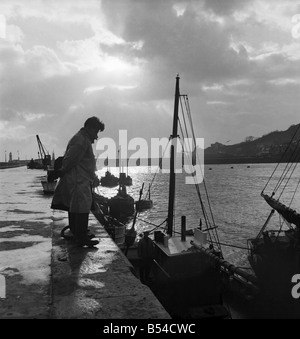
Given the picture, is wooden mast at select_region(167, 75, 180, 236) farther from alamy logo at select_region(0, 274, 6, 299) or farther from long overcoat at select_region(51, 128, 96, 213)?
alamy logo at select_region(0, 274, 6, 299)

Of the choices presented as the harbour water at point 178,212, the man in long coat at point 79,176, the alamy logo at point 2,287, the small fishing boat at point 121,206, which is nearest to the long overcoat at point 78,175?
the man in long coat at point 79,176

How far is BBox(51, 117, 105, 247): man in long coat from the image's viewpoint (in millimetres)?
4648

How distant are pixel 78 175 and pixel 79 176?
0.02 m

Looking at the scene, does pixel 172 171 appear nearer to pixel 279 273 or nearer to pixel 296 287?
pixel 279 273

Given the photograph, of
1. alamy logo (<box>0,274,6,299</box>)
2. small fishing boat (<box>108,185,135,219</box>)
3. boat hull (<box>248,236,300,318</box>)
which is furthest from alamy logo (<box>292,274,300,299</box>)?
small fishing boat (<box>108,185,135,219</box>)

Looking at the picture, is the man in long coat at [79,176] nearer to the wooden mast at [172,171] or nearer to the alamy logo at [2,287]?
the alamy logo at [2,287]

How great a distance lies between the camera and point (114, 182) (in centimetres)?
11331

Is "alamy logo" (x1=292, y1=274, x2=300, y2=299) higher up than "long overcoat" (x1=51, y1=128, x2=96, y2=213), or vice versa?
"long overcoat" (x1=51, y1=128, x2=96, y2=213)

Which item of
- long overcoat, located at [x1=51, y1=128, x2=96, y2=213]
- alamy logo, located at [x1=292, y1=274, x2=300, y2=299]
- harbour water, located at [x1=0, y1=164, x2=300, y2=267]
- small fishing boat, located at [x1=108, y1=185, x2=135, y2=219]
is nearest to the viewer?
long overcoat, located at [x1=51, y1=128, x2=96, y2=213]

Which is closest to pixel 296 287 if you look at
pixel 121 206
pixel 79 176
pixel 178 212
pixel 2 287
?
pixel 79 176

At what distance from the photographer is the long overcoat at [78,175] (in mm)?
4637

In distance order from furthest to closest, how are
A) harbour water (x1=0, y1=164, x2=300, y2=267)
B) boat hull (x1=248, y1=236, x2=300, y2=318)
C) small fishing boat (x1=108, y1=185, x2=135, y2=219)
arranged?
1. small fishing boat (x1=108, y1=185, x2=135, y2=219)
2. boat hull (x1=248, y1=236, x2=300, y2=318)
3. harbour water (x1=0, y1=164, x2=300, y2=267)

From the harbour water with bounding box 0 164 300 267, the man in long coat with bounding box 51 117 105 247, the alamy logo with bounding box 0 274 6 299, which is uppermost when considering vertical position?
the man in long coat with bounding box 51 117 105 247
